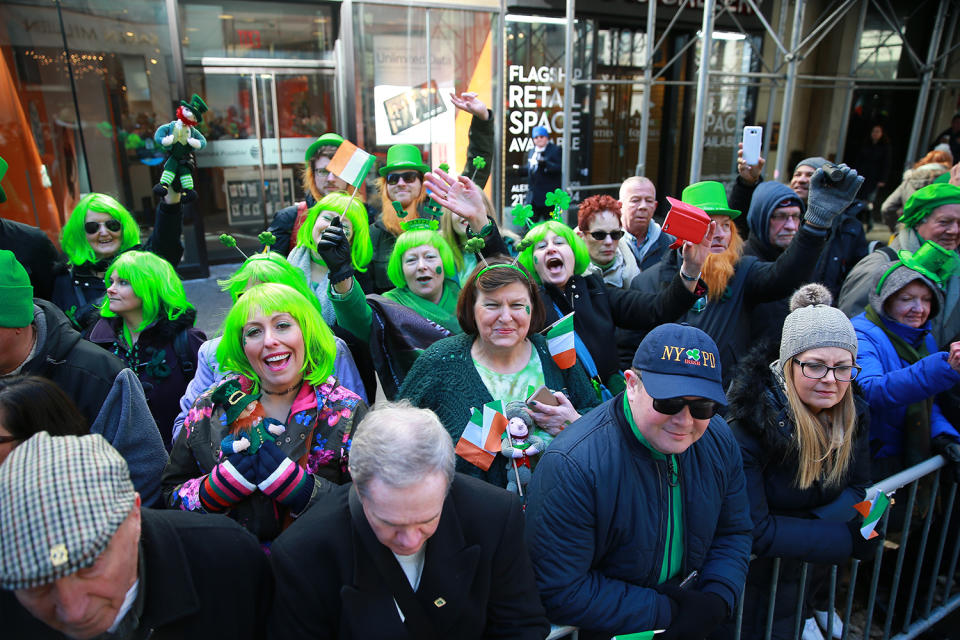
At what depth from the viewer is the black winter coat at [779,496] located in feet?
7.61

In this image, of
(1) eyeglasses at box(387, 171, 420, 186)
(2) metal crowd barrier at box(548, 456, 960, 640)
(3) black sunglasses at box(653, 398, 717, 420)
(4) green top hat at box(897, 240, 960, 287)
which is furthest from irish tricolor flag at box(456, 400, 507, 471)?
(1) eyeglasses at box(387, 171, 420, 186)

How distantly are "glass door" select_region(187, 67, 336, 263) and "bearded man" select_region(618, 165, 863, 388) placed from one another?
6709 mm

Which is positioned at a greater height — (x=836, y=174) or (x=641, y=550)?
(x=836, y=174)

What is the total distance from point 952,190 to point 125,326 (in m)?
4.66

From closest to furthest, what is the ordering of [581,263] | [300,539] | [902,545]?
1. [300,539]
2. [902,545]
3. [581,263]

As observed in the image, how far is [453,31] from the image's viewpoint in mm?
8945

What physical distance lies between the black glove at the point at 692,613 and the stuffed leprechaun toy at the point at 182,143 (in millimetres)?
3260

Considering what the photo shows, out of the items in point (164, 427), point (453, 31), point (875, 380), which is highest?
point (453, 31)

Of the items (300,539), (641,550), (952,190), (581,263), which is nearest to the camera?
(300,539)

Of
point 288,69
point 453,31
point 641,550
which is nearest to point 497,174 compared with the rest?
point 453,31

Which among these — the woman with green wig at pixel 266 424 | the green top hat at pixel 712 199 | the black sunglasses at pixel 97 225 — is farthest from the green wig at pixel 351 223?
the green top hat at pixel 712 199

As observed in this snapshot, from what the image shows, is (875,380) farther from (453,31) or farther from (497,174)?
(453,31)

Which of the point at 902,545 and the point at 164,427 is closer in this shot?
the point at 902,545

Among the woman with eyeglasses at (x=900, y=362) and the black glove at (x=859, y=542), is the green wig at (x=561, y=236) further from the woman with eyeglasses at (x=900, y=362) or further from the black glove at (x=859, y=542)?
the black glove at (x=859, y=542)
